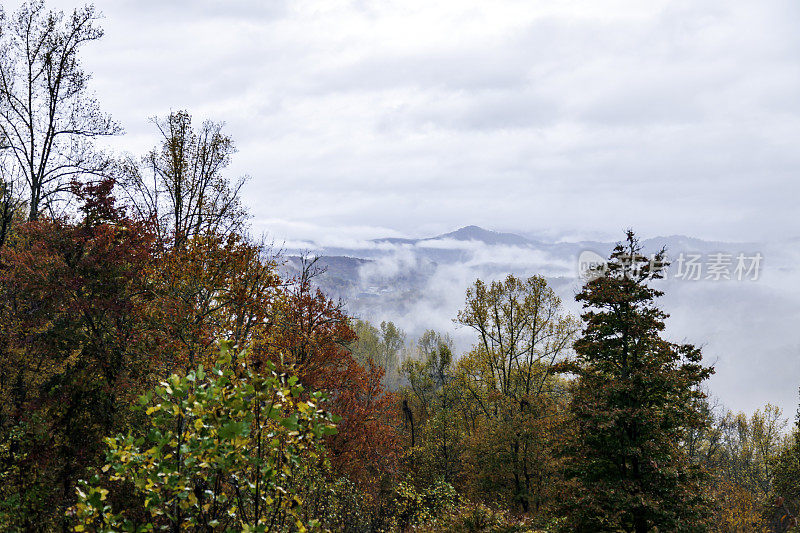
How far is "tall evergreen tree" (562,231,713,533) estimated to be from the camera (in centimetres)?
1276

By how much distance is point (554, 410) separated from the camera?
22.1m

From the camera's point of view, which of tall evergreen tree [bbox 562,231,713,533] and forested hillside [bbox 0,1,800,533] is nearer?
forested hillside [bbox 0,1,800,533]

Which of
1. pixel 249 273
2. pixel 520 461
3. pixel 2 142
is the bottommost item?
pixel 520 461

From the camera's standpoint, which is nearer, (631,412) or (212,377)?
(212,377)

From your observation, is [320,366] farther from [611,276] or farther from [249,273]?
[611,276]

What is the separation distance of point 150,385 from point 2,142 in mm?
11150

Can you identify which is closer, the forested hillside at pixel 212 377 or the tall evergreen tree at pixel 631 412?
the forested hillside at pixel 212 377

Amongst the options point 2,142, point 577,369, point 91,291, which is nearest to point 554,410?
point 577,369

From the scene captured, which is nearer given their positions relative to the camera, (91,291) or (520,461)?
(91,291)

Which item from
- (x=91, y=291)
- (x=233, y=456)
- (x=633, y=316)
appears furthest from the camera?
(x=633, y=316)

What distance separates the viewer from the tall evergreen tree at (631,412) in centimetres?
1276

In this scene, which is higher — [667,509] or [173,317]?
[173,317]

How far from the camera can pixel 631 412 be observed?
13.3 m

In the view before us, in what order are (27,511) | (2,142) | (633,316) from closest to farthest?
1. (27,511)
2. (633,316)
3. (2,142)
